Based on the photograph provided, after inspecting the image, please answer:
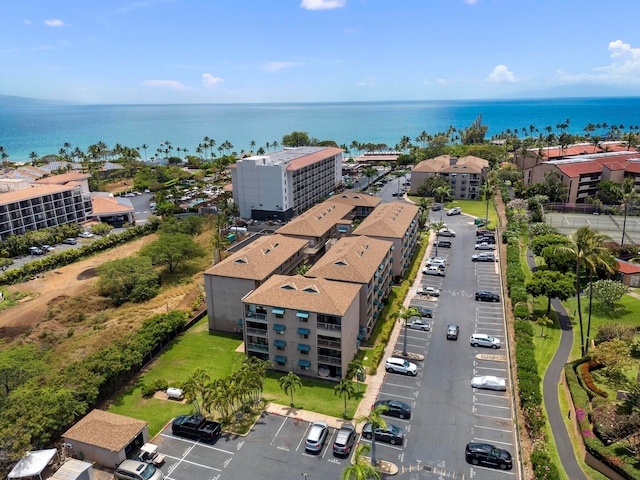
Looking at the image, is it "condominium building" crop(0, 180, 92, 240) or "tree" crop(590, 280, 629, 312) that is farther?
"condominium building" crop(0, 180, 92, 240)

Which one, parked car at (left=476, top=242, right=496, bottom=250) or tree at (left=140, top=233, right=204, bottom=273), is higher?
tree at (left=140, top=233, right=204, bottom=273)

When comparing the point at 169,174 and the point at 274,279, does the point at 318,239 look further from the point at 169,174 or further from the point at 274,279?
the point at 169,174

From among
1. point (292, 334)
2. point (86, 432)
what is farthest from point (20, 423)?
→ point (292, 334)

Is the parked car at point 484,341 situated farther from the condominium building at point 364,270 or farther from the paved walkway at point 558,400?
the condominium building at point 364,270

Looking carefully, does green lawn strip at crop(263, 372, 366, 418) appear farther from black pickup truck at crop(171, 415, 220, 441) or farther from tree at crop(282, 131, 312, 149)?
tree at crop(282, 131, 312, 149)

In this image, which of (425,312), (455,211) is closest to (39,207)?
(425,312)

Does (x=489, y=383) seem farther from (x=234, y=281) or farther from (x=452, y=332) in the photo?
(x=234, y=281)

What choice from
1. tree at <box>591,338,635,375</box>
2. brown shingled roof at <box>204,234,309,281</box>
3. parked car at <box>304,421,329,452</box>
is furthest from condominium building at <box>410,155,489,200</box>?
parked car at <box>304,421,329,452</box>
